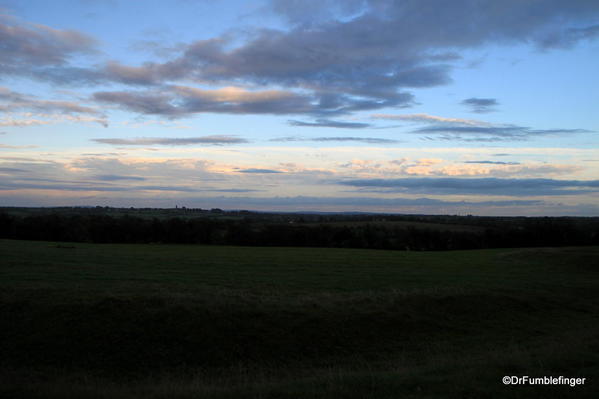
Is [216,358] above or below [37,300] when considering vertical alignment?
below

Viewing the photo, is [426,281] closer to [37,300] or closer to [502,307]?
[502,307]

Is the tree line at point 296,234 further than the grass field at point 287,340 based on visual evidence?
Yes

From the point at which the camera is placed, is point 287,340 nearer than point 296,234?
Yes

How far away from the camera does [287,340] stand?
15828 mm

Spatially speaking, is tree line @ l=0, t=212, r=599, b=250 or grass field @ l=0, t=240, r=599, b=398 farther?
tree line @ l=0, t=212, r=599, b=250

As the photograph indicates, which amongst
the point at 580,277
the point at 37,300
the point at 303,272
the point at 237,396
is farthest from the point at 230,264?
the point at 237,396

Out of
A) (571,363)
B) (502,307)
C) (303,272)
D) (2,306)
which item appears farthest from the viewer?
(303,272)

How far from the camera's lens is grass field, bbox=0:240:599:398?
10.2 m

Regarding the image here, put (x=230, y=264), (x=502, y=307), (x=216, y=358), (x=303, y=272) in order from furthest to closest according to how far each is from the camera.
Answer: (x=230, y=264), (x=303, y=272), (x=502, y=307), (x=216, y=358)

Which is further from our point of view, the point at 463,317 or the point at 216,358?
the point at 463,317

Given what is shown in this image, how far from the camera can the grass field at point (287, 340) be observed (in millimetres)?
10195

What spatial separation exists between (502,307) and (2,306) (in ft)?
69.4

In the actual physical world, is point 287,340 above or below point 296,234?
below

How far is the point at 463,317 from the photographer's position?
20078 millimetres
